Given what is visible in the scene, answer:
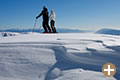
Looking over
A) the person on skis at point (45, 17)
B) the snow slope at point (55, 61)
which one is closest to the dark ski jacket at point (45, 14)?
the person on skis at point (45, 17)

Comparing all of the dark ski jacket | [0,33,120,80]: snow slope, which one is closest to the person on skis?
the dark ski jacket

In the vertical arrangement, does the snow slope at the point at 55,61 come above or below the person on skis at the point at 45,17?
below

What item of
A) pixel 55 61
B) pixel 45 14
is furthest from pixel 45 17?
pixel 55 61

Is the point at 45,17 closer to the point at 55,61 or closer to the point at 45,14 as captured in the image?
the point at 45,14

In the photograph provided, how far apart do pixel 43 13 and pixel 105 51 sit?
253 inches

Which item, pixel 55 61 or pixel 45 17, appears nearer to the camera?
pixel 55 61

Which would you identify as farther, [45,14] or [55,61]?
[45,14]

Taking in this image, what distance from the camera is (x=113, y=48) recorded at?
9.00 ft

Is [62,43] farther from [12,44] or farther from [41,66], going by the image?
[12,44]

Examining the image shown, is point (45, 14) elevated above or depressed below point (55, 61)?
above

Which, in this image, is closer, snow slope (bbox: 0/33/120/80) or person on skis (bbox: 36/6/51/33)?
snow slope (bbox: 0/33/120/80)

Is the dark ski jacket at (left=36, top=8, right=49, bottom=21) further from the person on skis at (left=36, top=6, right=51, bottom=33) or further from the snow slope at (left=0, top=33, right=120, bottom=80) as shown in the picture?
the snow slope at (left=0, top=33, right=120, bottom=80)

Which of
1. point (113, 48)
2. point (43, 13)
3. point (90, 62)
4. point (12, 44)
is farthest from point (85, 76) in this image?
point (43, 13)

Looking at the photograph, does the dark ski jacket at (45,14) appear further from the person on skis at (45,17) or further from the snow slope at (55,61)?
the snow slope at (55,61)
